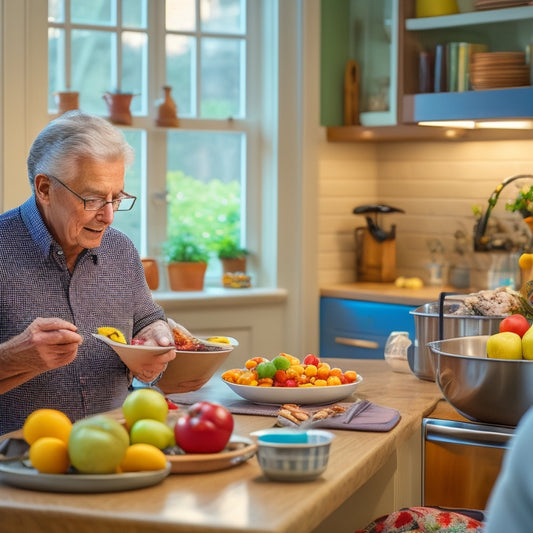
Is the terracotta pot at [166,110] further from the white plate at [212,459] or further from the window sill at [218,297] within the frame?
the white plate at [212,459]

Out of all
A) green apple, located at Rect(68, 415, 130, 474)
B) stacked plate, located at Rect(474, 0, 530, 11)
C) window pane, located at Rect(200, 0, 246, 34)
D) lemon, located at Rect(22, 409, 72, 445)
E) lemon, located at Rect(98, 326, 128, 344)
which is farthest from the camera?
window pane, located at Rect(200, 0, 246, 34)

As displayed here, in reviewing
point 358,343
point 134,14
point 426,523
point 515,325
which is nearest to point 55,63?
point 134,14

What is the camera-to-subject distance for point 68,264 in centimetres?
255

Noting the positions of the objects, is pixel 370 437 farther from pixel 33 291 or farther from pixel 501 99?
pixel 501 99

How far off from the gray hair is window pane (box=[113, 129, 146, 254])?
2.14 metres

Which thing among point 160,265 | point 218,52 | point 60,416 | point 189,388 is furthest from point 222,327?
point 60,416

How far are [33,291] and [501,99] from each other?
7.81 feet

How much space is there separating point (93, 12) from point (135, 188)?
83cm

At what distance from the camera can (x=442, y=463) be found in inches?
97.7

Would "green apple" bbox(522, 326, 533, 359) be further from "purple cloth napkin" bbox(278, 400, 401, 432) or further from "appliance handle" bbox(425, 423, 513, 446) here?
"purple cloth napkin" bbox(278, 400, 401, 432)

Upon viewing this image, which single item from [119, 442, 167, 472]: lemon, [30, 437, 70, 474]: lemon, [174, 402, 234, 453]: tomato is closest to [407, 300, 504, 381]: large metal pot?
[174, 402, 234, 453]: tomato

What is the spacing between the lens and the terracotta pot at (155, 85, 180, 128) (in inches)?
182

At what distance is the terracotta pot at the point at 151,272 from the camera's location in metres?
4.45

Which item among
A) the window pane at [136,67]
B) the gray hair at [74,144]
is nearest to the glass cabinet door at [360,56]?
the window pane at [136,67]
